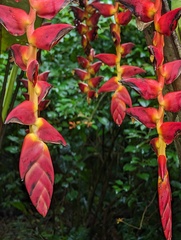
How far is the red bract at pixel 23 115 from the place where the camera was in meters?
0.37

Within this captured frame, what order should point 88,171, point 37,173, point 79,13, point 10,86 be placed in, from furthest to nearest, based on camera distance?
point 88,171 < point 10,86 < point 79,13 < point 37,173

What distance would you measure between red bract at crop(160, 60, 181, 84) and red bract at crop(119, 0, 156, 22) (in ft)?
0.17

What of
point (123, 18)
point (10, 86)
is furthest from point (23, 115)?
point (10, 86)

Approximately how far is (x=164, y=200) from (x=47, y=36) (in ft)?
0.53

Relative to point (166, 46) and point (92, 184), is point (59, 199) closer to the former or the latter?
point (92, 184)

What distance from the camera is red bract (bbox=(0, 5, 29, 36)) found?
389 mm

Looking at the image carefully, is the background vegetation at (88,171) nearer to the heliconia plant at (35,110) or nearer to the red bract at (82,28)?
the red bract at (82,28)

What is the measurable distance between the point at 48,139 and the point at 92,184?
205 cm

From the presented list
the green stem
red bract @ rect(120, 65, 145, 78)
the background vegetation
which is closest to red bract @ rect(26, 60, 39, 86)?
red bract @ rect(120, 65, 145, 78)

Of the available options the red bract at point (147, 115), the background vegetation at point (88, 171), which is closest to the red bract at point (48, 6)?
the red bract at point (147, 115)

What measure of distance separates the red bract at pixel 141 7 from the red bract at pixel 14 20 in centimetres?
10

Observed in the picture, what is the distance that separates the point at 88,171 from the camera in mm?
2418

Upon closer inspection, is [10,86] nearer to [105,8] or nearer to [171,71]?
[105,8]

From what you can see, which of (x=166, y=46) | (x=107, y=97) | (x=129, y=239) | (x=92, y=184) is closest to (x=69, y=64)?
(x=107, y=97)
